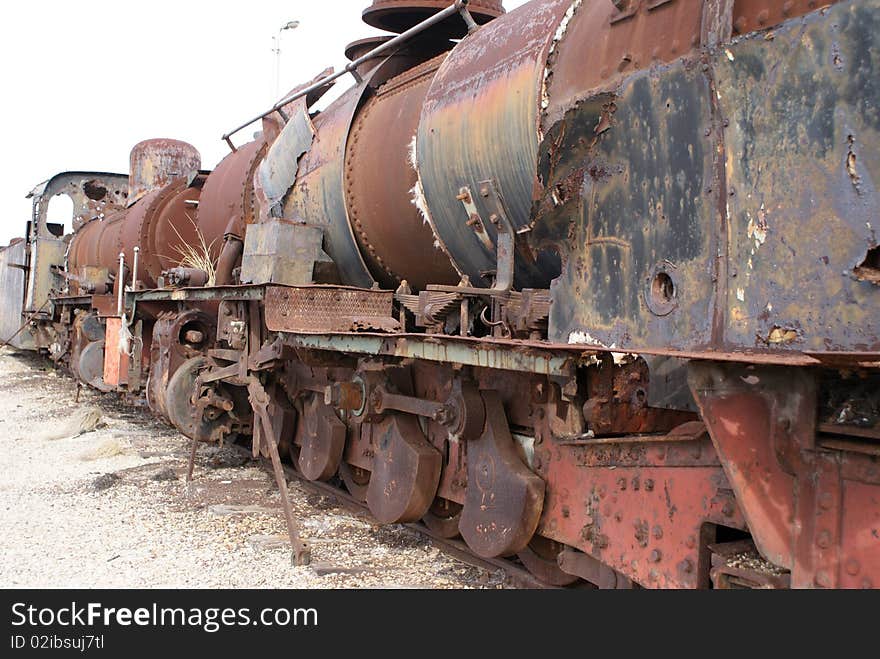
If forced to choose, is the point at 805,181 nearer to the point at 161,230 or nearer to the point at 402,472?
the point at 402,472

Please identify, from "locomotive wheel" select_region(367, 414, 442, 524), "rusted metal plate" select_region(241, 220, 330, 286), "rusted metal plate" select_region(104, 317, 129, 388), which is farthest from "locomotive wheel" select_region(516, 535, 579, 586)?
"rusted metal plate" select_region(104, 317, 129, 388)

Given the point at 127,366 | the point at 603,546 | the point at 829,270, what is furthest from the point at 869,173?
the point at 127,366

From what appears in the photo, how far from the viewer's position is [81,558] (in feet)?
14.7

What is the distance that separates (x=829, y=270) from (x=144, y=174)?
1300 centimetres

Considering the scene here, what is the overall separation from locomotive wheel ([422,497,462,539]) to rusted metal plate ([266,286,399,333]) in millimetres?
1053

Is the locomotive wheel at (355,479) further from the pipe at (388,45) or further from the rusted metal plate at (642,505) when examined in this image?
the pipe at (388,45)

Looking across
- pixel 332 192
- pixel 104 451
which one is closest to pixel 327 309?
pixel 332 192

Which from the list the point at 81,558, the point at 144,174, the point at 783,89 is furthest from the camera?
the point at 144,174

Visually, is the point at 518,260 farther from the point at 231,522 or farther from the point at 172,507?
the point at 172,507

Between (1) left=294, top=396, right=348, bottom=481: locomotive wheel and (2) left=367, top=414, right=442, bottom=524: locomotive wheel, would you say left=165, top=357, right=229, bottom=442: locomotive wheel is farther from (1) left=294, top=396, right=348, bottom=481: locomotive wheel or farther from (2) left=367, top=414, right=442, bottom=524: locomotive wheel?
(2) left=367, top=414, right=442, bottom=524: locomotive wheel

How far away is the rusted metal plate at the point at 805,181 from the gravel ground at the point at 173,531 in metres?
2.27

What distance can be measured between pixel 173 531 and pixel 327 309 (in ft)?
5.41

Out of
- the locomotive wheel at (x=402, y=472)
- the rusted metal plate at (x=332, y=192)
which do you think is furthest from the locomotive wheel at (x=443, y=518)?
the rusted metal plate at (x=332, y=192)

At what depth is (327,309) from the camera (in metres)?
4.98
